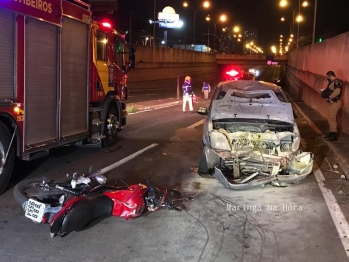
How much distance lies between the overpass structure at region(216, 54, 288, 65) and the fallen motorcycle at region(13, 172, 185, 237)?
71.2m

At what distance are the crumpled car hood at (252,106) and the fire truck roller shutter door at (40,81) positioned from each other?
299 centimetres

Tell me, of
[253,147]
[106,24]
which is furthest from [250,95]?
[106,24]

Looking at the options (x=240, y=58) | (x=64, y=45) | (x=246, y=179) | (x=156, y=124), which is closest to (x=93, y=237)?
(x=246, y=179)

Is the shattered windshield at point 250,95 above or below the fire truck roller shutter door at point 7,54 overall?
below

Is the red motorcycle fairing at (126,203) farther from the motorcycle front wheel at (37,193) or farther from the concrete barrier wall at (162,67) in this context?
the concrete barrier wall at (162,67)

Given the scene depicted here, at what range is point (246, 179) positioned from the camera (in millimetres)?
7414

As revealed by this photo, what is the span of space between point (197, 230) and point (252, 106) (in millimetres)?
3826

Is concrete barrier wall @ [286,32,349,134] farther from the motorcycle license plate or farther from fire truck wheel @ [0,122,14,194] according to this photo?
the motorcycle license plate

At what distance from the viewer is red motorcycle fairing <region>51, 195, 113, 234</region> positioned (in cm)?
493

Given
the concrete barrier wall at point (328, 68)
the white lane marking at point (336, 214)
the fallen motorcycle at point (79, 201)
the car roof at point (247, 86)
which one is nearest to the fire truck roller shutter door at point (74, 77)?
the fallen motorcycle at point (79, 201)

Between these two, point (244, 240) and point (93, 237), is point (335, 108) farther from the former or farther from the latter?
point (93, 237)

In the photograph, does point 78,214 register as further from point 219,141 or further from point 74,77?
point 74,77

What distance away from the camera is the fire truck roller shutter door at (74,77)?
846 centimetres

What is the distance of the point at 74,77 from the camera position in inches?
351
